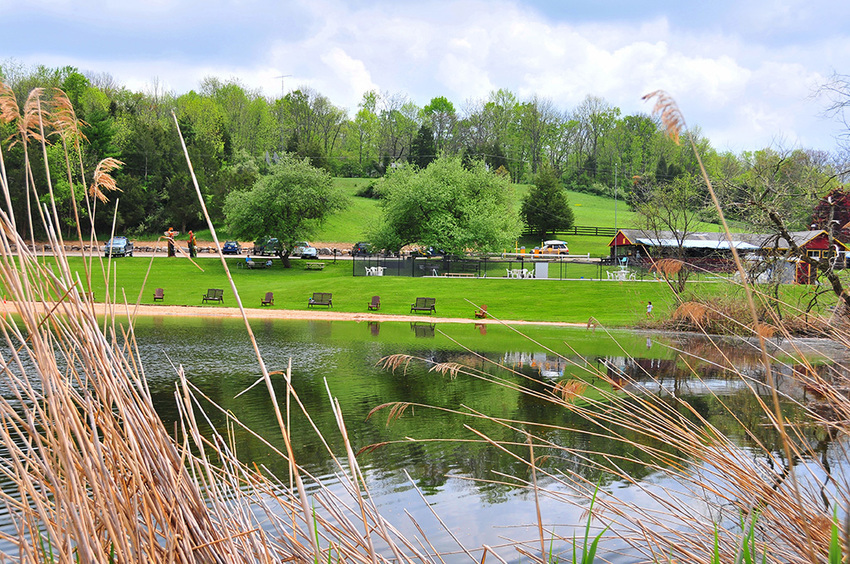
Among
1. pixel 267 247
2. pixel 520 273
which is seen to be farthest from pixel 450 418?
pixel 267 247

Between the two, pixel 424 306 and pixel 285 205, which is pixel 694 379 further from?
pixel 285 205

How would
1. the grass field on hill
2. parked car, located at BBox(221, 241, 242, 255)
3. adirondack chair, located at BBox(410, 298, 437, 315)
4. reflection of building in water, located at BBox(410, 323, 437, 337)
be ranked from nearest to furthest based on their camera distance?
reflection of building in water, located at BBox(410, 323, 437, 337)
adirondack chair, located at BBox(410, 298, 437, 315)
parked car, located at BBox(221, 241, 242, 255)
the grass field on hill

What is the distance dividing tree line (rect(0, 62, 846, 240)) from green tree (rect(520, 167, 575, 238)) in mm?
985

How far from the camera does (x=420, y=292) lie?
32.2 metres

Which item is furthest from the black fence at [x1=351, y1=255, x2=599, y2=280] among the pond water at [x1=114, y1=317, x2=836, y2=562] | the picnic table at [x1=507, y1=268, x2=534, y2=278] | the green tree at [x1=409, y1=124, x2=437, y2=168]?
the green tree at [x1=409, y1=124, x2=437, y2=168]

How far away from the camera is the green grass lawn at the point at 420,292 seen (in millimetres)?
27781

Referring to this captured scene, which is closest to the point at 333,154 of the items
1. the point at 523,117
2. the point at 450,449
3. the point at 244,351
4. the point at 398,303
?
the point at 523,117

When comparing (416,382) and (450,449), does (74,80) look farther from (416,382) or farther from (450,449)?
(450,449)

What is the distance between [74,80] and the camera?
60938 millimetres

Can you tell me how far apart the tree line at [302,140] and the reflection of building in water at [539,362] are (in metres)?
32.1

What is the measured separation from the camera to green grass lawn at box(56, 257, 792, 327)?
91.1 ft

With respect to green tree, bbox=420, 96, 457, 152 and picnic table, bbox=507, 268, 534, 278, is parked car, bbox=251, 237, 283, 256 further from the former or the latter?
green tree, bbox=420, 96, 457, 152

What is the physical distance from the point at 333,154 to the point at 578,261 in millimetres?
48270

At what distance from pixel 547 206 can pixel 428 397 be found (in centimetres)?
4955
